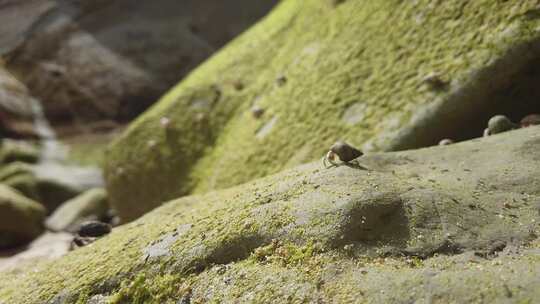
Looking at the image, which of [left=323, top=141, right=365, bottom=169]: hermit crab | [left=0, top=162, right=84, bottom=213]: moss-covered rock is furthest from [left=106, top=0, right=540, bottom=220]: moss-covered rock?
[left=0, top=162, right=84, bottom=213]: moss-covered rock

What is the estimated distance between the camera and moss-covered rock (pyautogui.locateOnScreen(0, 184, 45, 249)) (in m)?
12.1

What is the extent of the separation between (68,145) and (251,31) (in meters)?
10.9

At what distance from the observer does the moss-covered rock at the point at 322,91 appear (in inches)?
227

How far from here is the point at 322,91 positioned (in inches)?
297

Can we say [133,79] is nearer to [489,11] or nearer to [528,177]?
[489,11]

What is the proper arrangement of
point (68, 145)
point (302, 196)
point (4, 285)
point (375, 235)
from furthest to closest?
point (68, 145)
point (4, 285)
point (302, 196)
point (375, 235)

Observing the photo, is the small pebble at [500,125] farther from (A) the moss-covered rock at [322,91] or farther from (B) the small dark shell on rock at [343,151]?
(B) the small dark shell on rock at [343,151]

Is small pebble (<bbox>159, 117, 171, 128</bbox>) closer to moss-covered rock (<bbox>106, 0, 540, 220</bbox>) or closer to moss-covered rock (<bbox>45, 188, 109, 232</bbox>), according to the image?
moss-covered rock (<bbox>106, 0, 540, 220</bbox>)

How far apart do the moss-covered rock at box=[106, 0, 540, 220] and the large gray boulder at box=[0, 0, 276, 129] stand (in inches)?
443

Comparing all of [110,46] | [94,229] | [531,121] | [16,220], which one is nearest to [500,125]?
[531,121]

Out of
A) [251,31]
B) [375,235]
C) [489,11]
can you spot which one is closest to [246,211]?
[375,235]

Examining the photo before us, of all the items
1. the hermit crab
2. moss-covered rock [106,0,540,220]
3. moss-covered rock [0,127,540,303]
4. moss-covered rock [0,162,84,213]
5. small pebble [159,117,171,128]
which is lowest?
moss-covered rock [0,127,540,303]

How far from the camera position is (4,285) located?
4.39 metres

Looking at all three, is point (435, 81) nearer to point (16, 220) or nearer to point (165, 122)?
point (165, 122)
